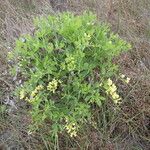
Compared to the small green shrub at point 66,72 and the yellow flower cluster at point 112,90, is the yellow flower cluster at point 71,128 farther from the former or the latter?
the yellow flower cluster at point 112,90

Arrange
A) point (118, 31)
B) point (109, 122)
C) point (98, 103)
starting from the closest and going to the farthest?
point (98, 103), point (109, 122), point (118, 31)

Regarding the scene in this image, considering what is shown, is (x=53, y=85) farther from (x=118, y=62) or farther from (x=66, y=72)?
(x=118, y=62)

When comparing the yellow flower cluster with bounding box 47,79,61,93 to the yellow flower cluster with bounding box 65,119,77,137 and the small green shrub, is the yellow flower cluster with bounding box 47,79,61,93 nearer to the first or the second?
the small green shrub

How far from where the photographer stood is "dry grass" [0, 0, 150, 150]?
8.83 ft

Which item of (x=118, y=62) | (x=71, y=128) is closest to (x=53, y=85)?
(x=71, y=128)

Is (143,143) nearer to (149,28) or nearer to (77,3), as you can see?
(149,28)

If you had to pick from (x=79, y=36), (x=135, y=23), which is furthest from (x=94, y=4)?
(x=79, y=36)

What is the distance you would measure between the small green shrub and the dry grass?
152 mm

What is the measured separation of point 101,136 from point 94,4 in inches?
63.1

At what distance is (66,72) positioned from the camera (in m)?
2.57

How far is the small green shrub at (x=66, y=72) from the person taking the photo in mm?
2516

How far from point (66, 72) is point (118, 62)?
1.69 ft

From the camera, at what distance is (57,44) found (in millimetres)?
2582

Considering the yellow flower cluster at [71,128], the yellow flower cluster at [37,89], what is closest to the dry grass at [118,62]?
the yellow flower cluster at [71,128]
